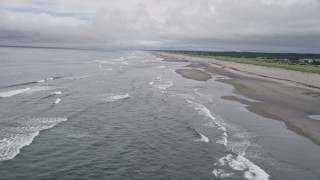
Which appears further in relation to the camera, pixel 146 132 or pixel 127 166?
pixel 146 132

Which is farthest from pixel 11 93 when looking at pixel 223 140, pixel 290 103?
pixel 290 103

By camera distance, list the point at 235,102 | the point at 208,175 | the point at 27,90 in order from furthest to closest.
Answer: the point at 27,90
the point at 235,102
the point at 208,175

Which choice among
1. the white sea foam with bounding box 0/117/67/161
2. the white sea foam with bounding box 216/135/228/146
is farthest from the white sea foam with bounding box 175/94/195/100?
the white sea foam with bounding box 216/135/228/146

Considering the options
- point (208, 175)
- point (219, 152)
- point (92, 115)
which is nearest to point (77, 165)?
point (208, 175)

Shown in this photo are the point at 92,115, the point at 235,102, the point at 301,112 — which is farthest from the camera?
the point at 235,102

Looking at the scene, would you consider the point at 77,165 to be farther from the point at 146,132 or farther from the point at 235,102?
the point at 235,102

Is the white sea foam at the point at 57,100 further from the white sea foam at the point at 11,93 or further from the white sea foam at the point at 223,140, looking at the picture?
the white sea foam at the point at 223,140

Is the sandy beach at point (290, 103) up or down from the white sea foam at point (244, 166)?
down

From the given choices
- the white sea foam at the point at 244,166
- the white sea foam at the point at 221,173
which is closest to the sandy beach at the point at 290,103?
the white sea foam at the point at 244,166
